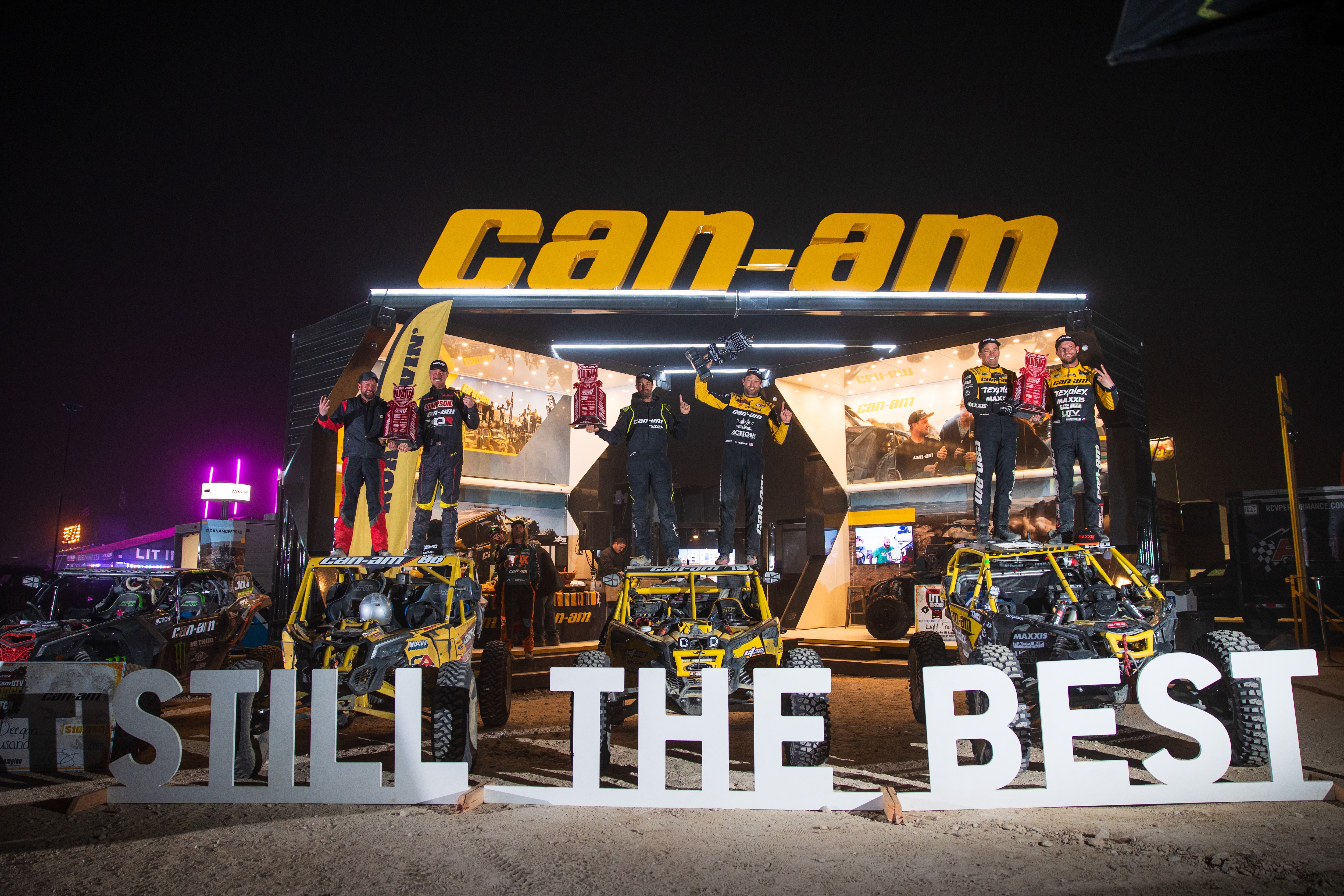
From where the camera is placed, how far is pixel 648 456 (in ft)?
28.5

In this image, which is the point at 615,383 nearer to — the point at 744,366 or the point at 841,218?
the point at 744,366

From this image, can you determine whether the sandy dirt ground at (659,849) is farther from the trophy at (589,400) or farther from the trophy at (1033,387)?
the trophy at (589,400)

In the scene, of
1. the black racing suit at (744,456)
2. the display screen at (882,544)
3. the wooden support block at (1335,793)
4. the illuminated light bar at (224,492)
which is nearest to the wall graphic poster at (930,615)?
the display screen at (882,544)

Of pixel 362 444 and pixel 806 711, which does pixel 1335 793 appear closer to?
pixel 806 711

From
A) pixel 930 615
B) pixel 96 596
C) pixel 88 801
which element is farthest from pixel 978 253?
pixel 96 596

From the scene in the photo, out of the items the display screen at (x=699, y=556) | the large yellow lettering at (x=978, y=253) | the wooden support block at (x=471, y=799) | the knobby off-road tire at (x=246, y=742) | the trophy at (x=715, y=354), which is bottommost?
the wooden support block at (x=471, y=799)

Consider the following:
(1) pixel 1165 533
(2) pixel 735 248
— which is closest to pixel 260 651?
(2) pixel 735 248

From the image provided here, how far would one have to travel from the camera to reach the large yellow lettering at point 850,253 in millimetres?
10336

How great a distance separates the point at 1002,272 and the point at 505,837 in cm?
936

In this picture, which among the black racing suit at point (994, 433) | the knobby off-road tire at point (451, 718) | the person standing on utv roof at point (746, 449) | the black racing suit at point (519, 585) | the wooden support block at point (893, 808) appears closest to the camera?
the wooden support block at point (893, 808)

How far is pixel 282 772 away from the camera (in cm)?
452

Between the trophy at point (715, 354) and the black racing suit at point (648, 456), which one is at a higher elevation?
the trophy at point (715, 354)

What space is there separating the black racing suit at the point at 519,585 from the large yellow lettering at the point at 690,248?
3758 mm

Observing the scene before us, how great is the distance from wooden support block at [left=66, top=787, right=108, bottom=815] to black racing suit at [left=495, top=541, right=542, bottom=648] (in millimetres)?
5378
